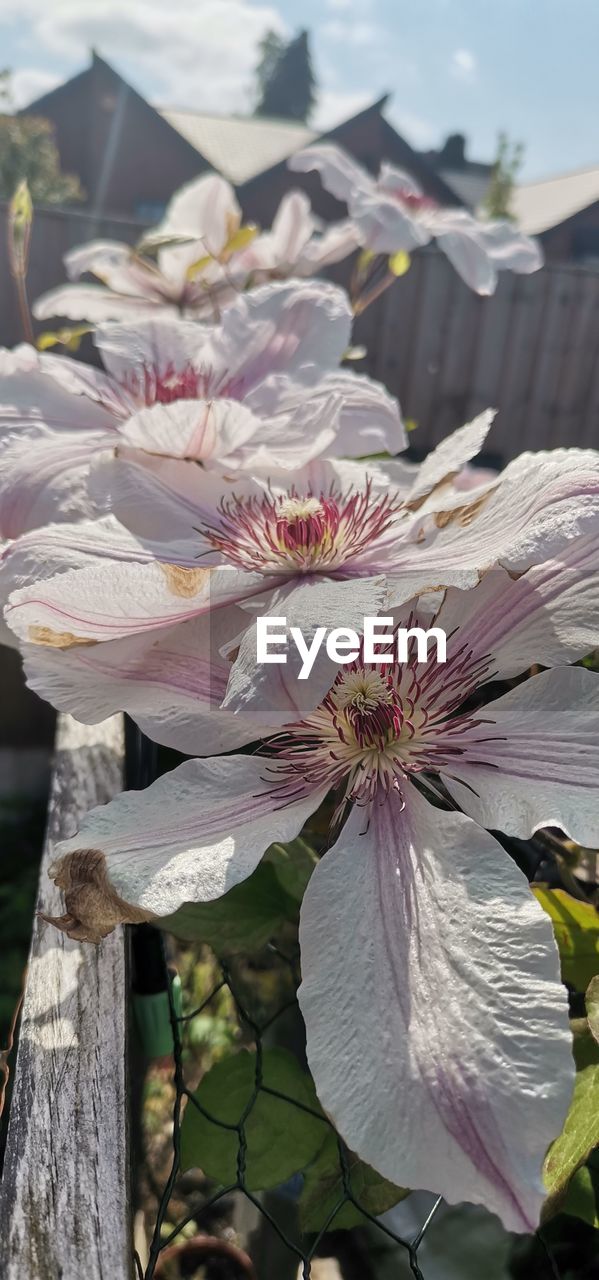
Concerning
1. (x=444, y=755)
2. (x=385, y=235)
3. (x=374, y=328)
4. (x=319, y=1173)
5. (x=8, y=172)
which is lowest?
(x=319, y=1173)

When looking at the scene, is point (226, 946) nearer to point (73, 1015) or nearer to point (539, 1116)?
point (73, 1015)

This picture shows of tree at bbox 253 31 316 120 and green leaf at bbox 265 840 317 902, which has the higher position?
tree at bbox 253 31 316 120

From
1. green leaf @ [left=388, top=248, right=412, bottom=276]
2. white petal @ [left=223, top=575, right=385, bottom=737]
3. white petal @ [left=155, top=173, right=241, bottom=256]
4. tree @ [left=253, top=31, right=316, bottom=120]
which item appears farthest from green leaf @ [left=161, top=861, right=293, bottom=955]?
tree @ [left=253, top=31, right=316, bottom=120]

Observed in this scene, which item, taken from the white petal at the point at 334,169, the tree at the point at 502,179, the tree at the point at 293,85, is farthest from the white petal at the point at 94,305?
the tree at the point at 293,85

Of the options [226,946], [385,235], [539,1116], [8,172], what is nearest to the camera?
[539,1116]

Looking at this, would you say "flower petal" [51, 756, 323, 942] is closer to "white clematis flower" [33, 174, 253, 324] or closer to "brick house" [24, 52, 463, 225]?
"white clematis flower" [33, 174, 253, 324]

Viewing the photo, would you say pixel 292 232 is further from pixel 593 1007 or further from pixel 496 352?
pixel 496 352

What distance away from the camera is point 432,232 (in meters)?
1.22

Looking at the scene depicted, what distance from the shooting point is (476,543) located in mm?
422

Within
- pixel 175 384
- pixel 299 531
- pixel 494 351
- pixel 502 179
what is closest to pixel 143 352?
pixel 175 384

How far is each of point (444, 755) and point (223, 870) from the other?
0.41ft

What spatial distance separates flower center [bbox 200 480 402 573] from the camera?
0.51 meters

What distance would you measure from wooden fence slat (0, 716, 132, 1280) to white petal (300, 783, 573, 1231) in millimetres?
142

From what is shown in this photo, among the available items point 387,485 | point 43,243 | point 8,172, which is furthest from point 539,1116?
point 8,172
